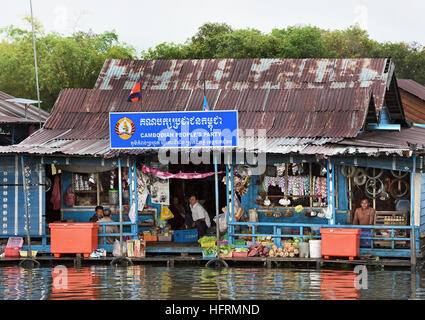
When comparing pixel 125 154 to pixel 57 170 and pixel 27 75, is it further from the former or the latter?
pixel 27 75

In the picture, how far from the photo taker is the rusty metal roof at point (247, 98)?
886 inches

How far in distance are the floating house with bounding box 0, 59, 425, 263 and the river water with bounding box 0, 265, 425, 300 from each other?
132 centimetres

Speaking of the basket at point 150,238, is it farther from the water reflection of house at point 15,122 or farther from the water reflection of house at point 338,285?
the water reflection of house at point 15,122

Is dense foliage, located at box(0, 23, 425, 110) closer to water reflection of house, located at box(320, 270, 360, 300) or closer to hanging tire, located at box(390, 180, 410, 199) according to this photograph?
hanging tire, located at box(390, 180, 410, 199)

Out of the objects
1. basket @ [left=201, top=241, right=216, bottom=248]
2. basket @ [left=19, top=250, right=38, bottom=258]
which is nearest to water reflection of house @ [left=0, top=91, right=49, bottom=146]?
basket @ [left=19, top=250, right=38, bottom=258]

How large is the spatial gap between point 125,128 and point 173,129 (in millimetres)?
1156

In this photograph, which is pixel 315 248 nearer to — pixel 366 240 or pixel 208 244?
pixel 366 240

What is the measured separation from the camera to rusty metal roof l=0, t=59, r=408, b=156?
886 inches

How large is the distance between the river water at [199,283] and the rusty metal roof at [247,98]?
301 centimetres

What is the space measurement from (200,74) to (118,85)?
2419 mm

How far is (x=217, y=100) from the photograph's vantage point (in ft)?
79.7

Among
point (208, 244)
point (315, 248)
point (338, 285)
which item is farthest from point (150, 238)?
point (338, 285)

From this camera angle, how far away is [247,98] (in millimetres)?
24219
